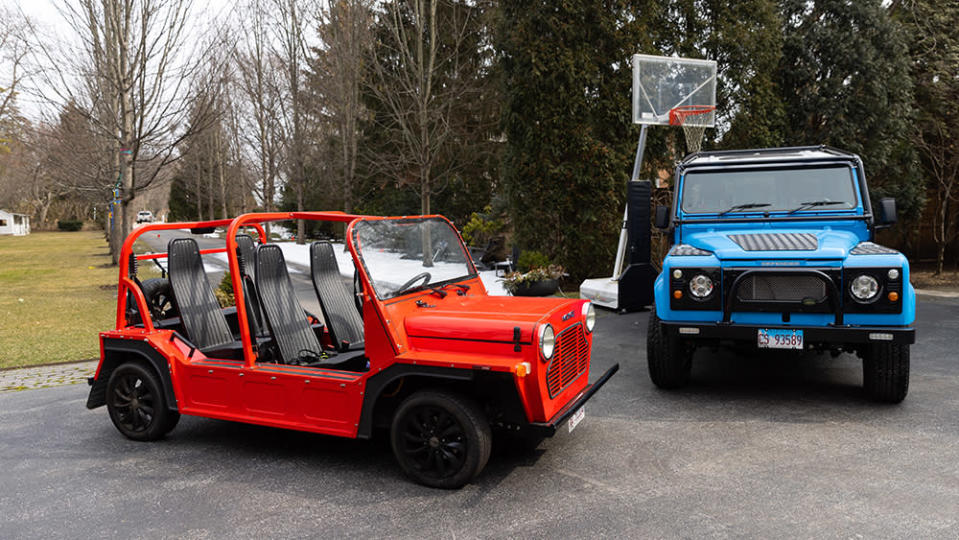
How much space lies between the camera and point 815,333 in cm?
533

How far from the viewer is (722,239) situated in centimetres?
627

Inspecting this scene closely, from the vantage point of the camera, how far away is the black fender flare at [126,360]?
4.84m

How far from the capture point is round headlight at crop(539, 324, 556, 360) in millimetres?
3826

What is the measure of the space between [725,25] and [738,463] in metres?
13.0

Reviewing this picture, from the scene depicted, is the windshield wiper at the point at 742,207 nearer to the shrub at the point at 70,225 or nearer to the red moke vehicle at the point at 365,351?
the red moke vehicle at the point at 365,351

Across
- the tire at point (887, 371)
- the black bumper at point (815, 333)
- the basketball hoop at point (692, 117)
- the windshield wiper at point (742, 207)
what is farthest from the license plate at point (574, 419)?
the basketball hoop at point (692, 117)

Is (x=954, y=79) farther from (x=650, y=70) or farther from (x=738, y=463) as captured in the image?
(x=738, y=463)

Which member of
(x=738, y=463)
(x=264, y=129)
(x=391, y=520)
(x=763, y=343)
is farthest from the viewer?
(x=264, y=129)

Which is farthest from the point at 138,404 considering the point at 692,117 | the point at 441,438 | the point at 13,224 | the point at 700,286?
the point at 13,224

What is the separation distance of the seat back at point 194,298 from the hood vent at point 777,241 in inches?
183

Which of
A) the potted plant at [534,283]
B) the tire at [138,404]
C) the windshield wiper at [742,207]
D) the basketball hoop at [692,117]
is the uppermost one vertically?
the basketball hoop at [692,117]

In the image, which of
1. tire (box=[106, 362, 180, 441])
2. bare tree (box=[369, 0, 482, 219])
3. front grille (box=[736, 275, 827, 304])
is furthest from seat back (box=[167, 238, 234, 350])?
bare tree (box=[369, 0, 482, 219])

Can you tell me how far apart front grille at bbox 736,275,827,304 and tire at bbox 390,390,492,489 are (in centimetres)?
286

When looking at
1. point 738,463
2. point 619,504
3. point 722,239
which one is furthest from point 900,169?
point 619,504
